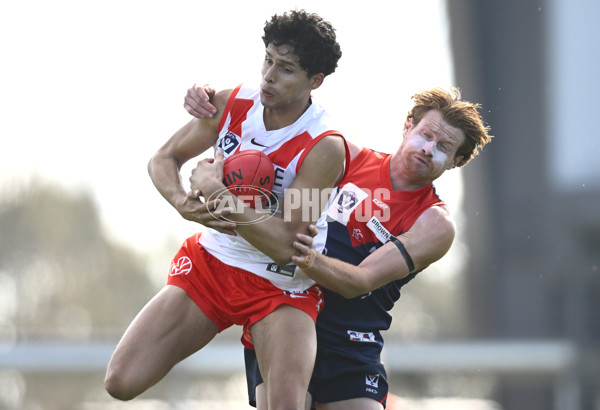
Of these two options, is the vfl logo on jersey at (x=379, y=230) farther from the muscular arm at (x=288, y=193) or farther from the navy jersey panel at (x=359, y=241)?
the muscular arm at (x=288, y=193)

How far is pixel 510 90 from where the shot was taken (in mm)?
15633

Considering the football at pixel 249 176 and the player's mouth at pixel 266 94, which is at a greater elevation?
the player's mouth at pixel 266 94

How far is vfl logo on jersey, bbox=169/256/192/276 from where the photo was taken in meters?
4.52

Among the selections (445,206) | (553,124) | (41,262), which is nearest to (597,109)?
(553,124)

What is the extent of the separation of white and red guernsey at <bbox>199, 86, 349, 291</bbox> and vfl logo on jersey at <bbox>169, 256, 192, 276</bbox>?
20 centimetres

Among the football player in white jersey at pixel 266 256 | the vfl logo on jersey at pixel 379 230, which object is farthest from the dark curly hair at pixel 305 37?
the vfl logo on jersey at pixel 379 230

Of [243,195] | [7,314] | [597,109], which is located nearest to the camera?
[243,195]

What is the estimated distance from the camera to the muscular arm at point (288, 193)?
4.07 metres

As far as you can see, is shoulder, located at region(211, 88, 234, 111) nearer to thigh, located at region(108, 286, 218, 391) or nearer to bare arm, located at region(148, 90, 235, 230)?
bare arm, located at region(148, 90, 235, 230)

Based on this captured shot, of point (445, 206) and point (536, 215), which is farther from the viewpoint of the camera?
point (536, 215)

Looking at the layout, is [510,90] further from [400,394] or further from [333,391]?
[333,391]

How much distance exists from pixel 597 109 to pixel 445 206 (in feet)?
26.5

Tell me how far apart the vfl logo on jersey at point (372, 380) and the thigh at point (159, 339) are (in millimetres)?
1021

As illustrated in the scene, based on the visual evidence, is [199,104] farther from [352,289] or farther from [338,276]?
[352,289]
